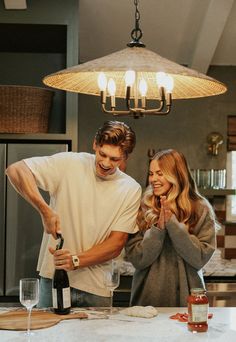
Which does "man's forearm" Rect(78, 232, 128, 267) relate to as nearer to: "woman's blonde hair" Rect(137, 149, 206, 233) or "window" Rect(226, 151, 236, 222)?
"woman's blonde hair" Rect(137, 149, 206, 233)

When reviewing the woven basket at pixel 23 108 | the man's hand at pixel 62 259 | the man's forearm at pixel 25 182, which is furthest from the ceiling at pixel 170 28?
the man's hand at pixel 62 259

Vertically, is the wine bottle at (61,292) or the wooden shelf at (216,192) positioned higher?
the wooden shelf at (216,192)

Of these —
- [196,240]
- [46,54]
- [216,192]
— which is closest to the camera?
[196,240]

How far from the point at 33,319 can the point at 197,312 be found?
720 millimetres

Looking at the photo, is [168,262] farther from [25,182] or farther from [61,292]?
[25,182]

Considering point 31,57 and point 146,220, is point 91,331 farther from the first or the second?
point 31,57

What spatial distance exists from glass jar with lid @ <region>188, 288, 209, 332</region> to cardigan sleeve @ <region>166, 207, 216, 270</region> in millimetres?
445

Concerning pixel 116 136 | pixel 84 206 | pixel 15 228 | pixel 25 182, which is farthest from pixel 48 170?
pixel 15 228

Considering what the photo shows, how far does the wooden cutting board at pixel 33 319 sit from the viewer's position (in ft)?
8.66

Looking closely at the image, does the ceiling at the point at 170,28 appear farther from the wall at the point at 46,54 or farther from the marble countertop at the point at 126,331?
the marble countertop at the point at 126,331

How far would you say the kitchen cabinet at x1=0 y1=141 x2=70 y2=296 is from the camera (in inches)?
173

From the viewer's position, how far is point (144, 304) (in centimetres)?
320

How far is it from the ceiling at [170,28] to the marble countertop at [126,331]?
2.50 metres

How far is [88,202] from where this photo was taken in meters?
3.25
